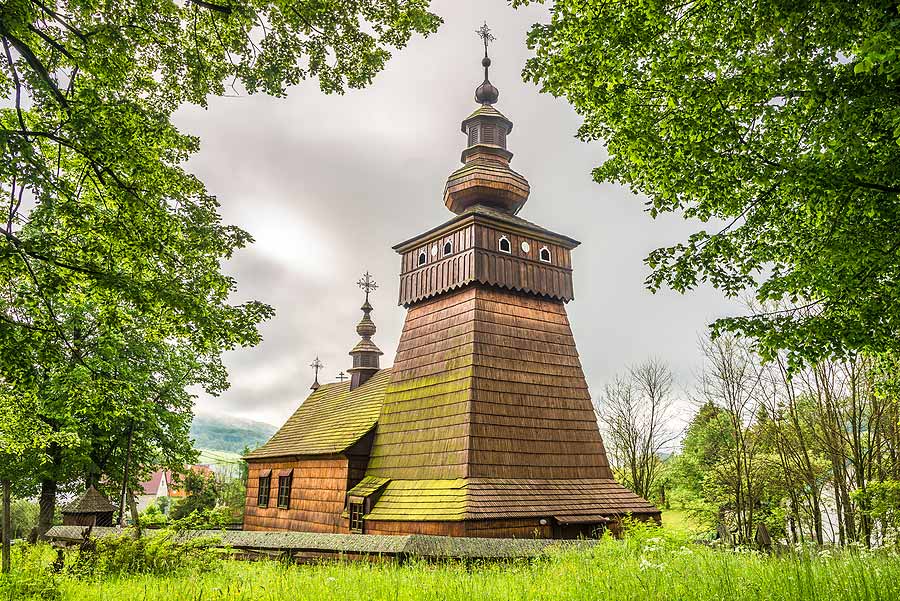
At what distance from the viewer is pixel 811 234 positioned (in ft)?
26.9

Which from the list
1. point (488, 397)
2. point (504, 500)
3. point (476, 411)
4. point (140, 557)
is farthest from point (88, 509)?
point (488, 397)

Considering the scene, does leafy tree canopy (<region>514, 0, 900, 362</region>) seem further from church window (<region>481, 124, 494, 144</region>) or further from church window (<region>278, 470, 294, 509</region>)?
church window (<region>278, 470, 294, 509</region>)

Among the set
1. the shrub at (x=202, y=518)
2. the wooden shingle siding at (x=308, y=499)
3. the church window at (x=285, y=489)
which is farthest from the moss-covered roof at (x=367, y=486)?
the shrub at (x=202, y=518)

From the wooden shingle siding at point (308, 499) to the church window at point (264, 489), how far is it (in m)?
0.21

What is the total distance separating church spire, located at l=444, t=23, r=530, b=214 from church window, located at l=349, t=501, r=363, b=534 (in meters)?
11.0

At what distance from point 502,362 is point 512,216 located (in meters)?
5.93

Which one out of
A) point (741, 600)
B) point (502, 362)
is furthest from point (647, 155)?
point (502, 362)

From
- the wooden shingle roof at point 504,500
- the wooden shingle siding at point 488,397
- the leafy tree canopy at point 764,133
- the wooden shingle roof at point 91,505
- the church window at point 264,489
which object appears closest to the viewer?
the leafy tree canopy at point 764,133

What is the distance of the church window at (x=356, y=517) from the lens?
1872 cm

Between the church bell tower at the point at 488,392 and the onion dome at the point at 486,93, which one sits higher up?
the onion dome at the point at 486,93

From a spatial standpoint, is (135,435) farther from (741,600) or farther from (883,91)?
(883,91)

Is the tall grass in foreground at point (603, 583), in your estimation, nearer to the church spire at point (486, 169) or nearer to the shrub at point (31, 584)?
the shrub at point (31, 584)

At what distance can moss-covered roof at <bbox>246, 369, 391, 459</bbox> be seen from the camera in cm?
2138

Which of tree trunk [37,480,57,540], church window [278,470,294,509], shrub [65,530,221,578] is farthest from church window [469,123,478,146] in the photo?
tree trunk [37,480,57,540]
